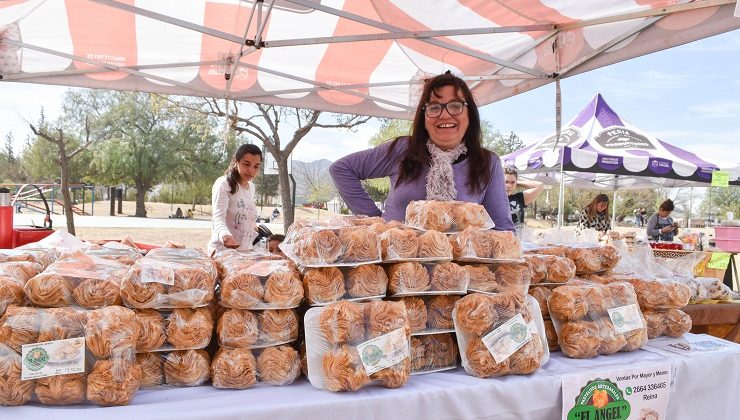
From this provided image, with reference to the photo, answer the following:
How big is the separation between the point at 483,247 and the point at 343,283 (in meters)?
0.44

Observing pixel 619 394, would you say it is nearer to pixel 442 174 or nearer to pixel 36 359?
pixel 442 174

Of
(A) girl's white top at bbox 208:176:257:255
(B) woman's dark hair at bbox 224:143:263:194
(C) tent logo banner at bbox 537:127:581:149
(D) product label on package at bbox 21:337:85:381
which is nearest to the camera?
(D) product label on package at bbox 21:337:85:381

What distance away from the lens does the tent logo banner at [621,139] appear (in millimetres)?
7512

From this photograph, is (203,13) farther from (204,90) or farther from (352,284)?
(352,284)

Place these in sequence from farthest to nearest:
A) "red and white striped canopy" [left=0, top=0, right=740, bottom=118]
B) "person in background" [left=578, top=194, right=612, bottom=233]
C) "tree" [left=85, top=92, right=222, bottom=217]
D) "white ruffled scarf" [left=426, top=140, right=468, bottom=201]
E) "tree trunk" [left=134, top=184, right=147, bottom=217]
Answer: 1. "tree trunk" [left=134, top=184, right=147, bottom=217]
2. "tree" [left=85, top=92, right=222, bottom=217]
3. "person in background" [left=578, top=194, right=612, bottom=233]
4. "red and white striped canopy" [left=0, top=0, right=740, bottom=118]
5. "white ruffled scarf" [left=426, top=140, right=468, bottom=201]

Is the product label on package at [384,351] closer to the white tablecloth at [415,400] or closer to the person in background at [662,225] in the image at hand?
the white tablecloth at [415,400]

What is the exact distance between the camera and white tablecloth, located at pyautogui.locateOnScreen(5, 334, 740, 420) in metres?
1.04

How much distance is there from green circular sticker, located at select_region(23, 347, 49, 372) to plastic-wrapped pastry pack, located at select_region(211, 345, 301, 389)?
0.35 m

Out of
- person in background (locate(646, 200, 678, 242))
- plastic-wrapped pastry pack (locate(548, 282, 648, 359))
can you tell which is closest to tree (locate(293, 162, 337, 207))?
person in background (locate(646, 200, 678, 242))

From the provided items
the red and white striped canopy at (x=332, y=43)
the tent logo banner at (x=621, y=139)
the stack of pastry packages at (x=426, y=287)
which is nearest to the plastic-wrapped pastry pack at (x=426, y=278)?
the stack of pastry packages at (x=426, y=287)

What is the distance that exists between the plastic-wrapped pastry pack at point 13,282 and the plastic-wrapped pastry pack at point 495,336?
42.9 inches

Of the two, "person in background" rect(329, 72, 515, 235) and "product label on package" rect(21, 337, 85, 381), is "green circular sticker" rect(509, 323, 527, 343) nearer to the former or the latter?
"person in background" rect(329, 72, 515, 235)

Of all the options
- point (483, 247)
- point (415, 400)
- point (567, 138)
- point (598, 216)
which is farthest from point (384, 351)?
point (567, 138)

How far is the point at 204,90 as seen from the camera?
468cm
